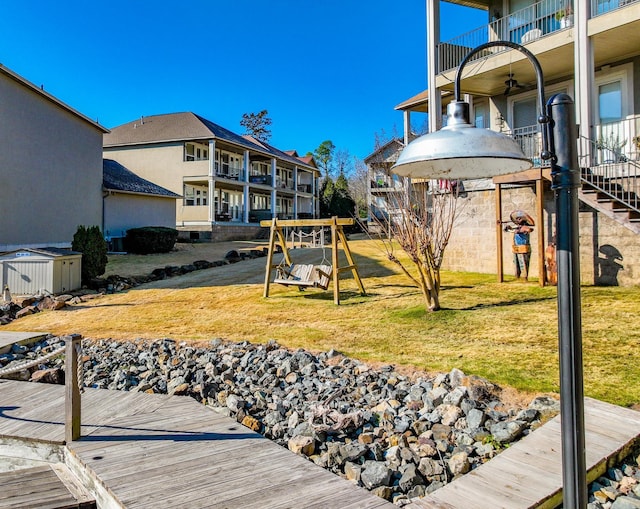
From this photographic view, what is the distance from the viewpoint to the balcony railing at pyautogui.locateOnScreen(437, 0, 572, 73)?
486 inches

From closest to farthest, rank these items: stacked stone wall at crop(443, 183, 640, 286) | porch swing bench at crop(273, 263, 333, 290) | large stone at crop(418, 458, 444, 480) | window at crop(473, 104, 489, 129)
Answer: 1. large stone at crop(418, 458, 444, 480)
2. stacked stone wall at crop(443, 183, 640, 286)
3. porch swing bench at crop(273, 263, 333, 290)
4. window at crop(473, 104, 489, 129)

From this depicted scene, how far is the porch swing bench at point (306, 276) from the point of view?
9.39 meters

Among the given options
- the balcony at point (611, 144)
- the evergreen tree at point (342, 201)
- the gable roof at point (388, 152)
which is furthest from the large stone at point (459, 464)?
the evergreen tree at point (342, 201)

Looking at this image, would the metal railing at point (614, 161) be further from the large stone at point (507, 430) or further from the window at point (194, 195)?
the window at point (194, 195)

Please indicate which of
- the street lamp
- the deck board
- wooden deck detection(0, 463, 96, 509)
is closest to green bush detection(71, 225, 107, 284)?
the deck board

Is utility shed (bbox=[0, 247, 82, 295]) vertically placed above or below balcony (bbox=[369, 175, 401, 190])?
below

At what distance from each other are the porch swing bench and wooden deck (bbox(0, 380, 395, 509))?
5.07 meters

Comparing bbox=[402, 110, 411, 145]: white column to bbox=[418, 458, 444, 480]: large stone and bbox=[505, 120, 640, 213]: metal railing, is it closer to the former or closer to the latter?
bbox=[505, 120, 640, 213]: metal railing

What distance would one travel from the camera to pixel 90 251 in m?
12.1

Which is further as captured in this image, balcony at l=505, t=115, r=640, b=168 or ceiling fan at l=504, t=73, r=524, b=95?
ceiling fan at l=504, t=73, r=524, b=95

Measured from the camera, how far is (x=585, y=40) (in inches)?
407

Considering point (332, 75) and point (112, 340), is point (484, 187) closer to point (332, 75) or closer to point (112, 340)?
point (112, 340)

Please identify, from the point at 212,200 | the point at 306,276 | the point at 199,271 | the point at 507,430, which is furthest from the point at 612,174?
the point at 212,200

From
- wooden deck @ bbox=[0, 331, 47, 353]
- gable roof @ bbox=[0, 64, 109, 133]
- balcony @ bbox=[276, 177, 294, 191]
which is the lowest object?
wooden deck @ bbox=[0, 331, 47, 353]
